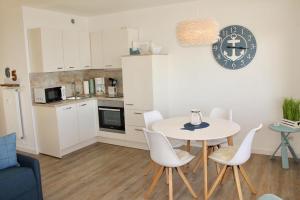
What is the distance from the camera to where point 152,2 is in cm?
445

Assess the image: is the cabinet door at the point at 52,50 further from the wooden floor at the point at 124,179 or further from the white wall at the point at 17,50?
the wooden floor at the point at 124,179

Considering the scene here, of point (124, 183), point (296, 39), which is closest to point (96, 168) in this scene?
point (124, 183)

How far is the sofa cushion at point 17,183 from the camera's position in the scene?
96.4 inches

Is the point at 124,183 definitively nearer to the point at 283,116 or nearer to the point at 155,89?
the point at 155,89

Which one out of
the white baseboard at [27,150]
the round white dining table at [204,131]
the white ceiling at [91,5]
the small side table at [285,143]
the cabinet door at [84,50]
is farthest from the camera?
the cabinet door at [84,50]

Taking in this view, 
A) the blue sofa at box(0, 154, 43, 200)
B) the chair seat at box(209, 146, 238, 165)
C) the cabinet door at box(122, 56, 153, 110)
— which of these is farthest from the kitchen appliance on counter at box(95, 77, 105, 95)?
the chair seat at box(209, 146, 238, 165)

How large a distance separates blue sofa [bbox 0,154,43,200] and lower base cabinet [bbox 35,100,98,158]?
1590 mm

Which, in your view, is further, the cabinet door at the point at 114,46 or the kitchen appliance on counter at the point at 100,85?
the kitchen appliance on counter at the point at 100,85

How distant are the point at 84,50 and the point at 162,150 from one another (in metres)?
3.18

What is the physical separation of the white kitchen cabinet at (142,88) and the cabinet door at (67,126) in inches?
36.0

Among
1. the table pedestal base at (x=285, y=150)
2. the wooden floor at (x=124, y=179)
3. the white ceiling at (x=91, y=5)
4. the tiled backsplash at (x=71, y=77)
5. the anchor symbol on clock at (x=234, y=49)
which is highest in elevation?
the white ceiling at (x=91, y=5)

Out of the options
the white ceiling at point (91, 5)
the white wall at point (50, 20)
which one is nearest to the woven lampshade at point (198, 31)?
the white ceiling at point (91, 5)

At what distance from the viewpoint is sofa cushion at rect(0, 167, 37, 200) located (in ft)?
8.04

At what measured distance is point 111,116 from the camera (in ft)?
16.6
